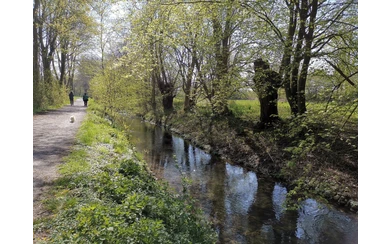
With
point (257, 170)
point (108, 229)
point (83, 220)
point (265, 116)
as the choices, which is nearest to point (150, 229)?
point (108, 229)

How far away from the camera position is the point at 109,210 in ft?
8.59

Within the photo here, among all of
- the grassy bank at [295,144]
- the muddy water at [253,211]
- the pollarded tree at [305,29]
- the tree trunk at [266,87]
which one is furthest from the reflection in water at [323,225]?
the tree trunk at [266,87]

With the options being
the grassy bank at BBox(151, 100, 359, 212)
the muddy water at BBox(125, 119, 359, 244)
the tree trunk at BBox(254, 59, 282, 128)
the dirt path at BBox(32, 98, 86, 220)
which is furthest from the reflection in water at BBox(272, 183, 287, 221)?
the dirt path at BBox(32, 98, 86, 220)

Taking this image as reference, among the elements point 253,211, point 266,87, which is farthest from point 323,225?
point 266,87

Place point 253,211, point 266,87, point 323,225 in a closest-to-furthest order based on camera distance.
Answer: point 323,225
point 253,211
point 266,87

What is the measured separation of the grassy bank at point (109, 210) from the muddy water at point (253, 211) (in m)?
0.78

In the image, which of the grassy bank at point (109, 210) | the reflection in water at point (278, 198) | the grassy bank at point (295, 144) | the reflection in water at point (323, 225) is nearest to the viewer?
the grassy bank at point (109, 210)

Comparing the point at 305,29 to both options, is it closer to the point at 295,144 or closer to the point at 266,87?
the point at 266,87

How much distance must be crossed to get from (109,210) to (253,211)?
9.72ft

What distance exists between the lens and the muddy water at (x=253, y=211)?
3.91 metres

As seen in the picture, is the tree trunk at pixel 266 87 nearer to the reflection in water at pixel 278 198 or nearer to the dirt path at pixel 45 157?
the reflection in water at pixel 278 198
